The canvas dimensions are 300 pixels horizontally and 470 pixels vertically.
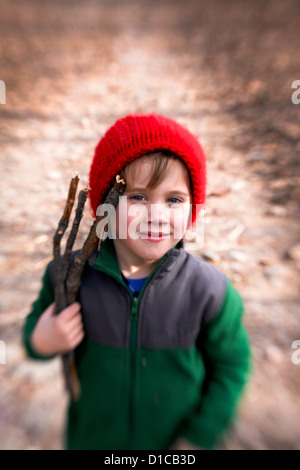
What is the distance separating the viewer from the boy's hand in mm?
1145

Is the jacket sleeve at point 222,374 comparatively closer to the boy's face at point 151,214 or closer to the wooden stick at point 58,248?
the boy's face at point 151,214

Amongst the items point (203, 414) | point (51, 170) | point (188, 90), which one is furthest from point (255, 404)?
point (188, 90)

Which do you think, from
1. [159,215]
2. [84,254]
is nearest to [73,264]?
[84,254]

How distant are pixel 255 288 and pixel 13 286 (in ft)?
7.14

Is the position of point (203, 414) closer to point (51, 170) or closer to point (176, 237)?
point (176, 237)

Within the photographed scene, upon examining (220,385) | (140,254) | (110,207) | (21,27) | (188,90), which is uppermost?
(21,27)

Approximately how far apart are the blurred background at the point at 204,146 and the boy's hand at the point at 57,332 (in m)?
1.10

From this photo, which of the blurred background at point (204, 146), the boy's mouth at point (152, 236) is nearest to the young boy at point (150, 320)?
the boy's mouth at point (152, 236)

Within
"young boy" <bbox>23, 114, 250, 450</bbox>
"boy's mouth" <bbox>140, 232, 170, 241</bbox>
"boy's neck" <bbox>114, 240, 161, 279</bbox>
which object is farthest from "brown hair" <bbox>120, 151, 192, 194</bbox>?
"boy's neck" <bbox>114, 240, 161, 279</bbox>

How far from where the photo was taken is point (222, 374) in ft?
4.19

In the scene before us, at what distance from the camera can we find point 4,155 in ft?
16.5

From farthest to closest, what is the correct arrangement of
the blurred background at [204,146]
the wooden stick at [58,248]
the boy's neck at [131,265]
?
the blurred background at [204,146] → the boy's neck at [131,265] → the wooden stick at [58,248]

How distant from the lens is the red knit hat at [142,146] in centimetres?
118

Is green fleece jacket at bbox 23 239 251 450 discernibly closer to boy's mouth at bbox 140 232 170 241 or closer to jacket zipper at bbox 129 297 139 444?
jacket zipper at bbox 129 297 139 444
